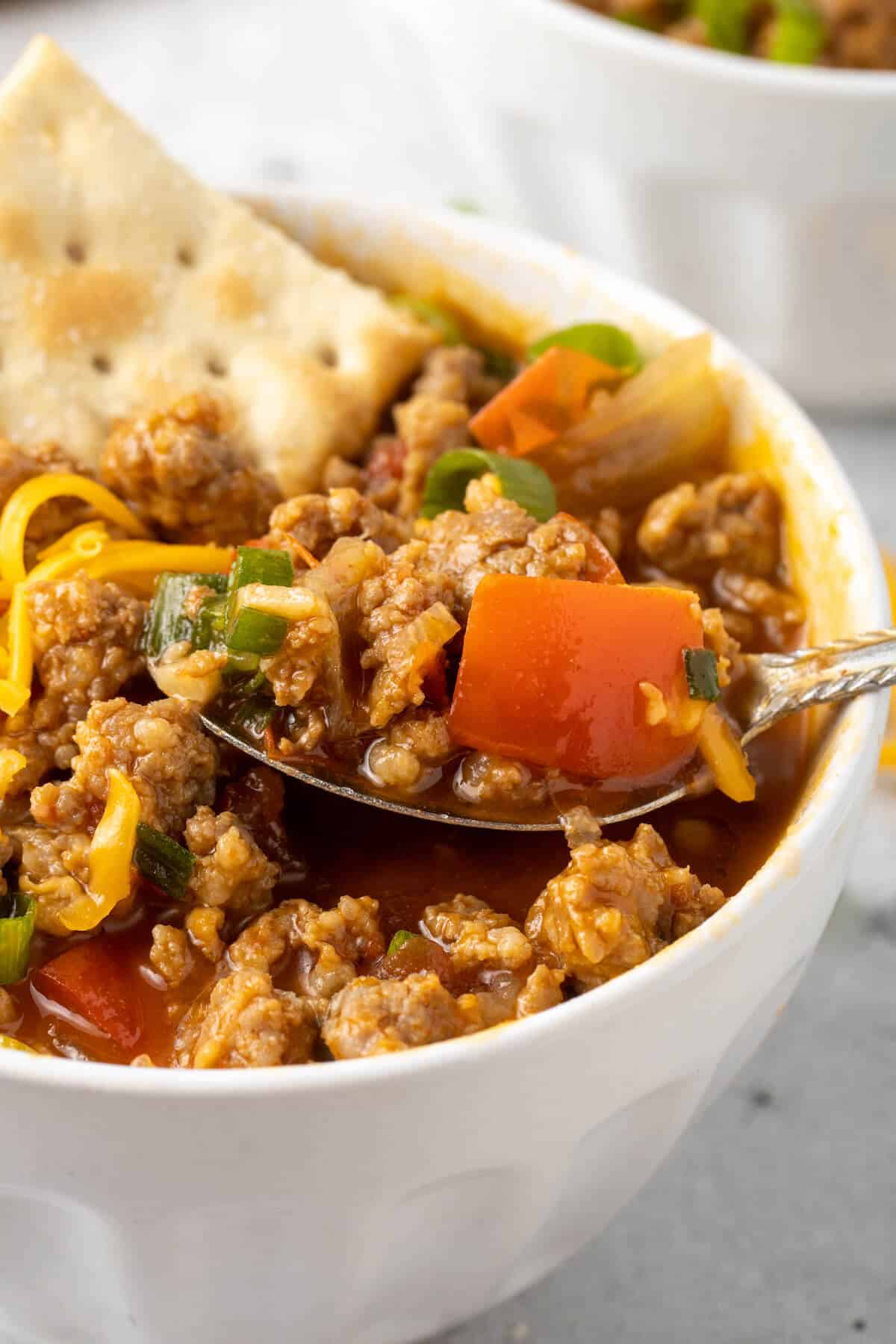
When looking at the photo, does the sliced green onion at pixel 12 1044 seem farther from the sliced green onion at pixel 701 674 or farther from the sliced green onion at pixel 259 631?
the sliced green onion at pixel 701 674

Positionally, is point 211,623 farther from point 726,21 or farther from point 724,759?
point 726,21

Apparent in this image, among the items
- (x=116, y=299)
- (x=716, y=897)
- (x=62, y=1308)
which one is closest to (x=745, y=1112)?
(x=716, y=897)

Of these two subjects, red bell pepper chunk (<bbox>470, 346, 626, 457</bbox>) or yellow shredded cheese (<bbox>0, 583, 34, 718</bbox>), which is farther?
red bell pepper chunk (<bbox>470, 346, 626, 457</bbox>)

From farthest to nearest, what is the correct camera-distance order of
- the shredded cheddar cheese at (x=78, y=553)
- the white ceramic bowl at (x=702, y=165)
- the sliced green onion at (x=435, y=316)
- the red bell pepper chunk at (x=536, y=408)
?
the white ceramic bowl at (x=702, y=165)
the sliced green onion at (x=435, y=316)
the red bell pepper chunk at (x=536, y=408)
the shredded cheddar cheese at (x=78, y=553)

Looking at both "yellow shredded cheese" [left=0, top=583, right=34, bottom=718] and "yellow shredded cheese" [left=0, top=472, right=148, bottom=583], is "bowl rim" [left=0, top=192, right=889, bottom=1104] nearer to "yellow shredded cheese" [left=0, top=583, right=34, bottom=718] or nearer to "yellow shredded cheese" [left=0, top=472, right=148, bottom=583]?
"yellow shredded cheese" [left=0, top=583, right=34, bottom=718]

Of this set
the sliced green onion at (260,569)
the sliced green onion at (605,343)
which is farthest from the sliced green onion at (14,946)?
the sliced green onion at (605,343)

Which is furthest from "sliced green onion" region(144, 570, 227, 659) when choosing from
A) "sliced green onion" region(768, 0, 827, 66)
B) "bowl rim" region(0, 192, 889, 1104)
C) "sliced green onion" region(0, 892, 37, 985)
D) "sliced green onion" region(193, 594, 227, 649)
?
"sliced green onion" region(768, 0, 827, 66)

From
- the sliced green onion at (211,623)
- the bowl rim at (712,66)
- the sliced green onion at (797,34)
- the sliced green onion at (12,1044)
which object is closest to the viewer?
the sliced green onion at (12,1044)
